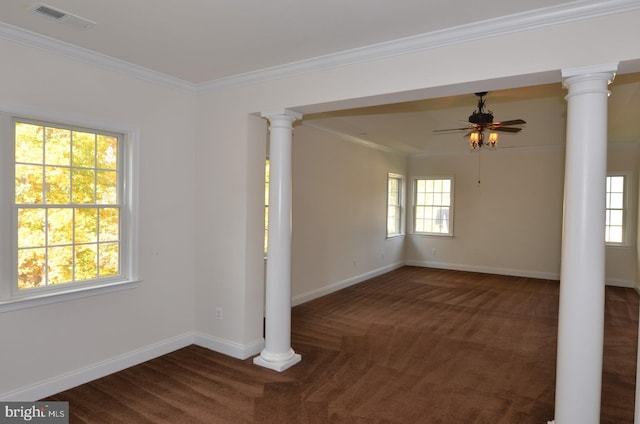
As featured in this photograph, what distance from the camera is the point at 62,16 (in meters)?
2.63

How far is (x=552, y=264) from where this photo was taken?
8055mm

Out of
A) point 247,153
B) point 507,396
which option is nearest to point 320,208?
point 247,153

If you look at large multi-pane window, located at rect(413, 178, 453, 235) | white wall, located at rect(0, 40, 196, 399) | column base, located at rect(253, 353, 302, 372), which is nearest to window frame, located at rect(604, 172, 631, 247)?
large multi-pane window, located at rect(413, 178, 453, 235)

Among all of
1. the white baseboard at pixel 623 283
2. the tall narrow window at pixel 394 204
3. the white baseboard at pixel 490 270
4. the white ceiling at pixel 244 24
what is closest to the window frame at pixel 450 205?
the tall narrow window at pixel 394 204

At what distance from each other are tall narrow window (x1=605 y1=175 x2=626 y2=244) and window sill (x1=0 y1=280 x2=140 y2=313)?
8144mm

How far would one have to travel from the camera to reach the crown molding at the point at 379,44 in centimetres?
238

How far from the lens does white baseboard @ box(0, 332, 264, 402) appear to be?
3.03m

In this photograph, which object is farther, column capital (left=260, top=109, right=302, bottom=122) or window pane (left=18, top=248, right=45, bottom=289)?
column capital (left=260, top=109, right=302, bottom=122)

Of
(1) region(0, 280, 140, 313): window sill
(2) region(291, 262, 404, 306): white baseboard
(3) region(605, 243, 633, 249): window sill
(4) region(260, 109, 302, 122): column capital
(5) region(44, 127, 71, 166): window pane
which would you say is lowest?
(2) region(291, 262, 404, 306): white baseboard

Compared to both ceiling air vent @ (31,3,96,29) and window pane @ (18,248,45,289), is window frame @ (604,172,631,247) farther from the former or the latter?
window pane @ (18,248,45,289)

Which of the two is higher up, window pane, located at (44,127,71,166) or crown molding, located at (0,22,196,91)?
crown molding, located at (0,22,196,91)

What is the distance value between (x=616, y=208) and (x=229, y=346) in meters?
7.55

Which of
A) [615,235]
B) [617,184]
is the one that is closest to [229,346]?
[615,235]

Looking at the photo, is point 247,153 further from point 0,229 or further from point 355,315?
point 355,315
